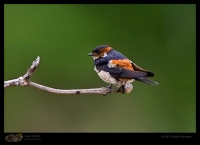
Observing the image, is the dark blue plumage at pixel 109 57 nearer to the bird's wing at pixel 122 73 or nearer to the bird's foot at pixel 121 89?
the bird's wing at pixel 122 73

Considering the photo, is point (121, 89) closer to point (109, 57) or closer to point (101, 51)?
point (109, 57)

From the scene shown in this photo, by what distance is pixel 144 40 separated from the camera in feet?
29.4

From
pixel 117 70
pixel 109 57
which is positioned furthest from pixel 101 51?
pixel 117 70

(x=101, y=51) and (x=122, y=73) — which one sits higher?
(x=101, y=51)

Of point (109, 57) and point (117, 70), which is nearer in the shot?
point (117, 70)

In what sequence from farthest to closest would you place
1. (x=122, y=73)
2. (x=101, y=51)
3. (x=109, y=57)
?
(x=101, y=51), (x=109, y=57), (x=122, y=73)
